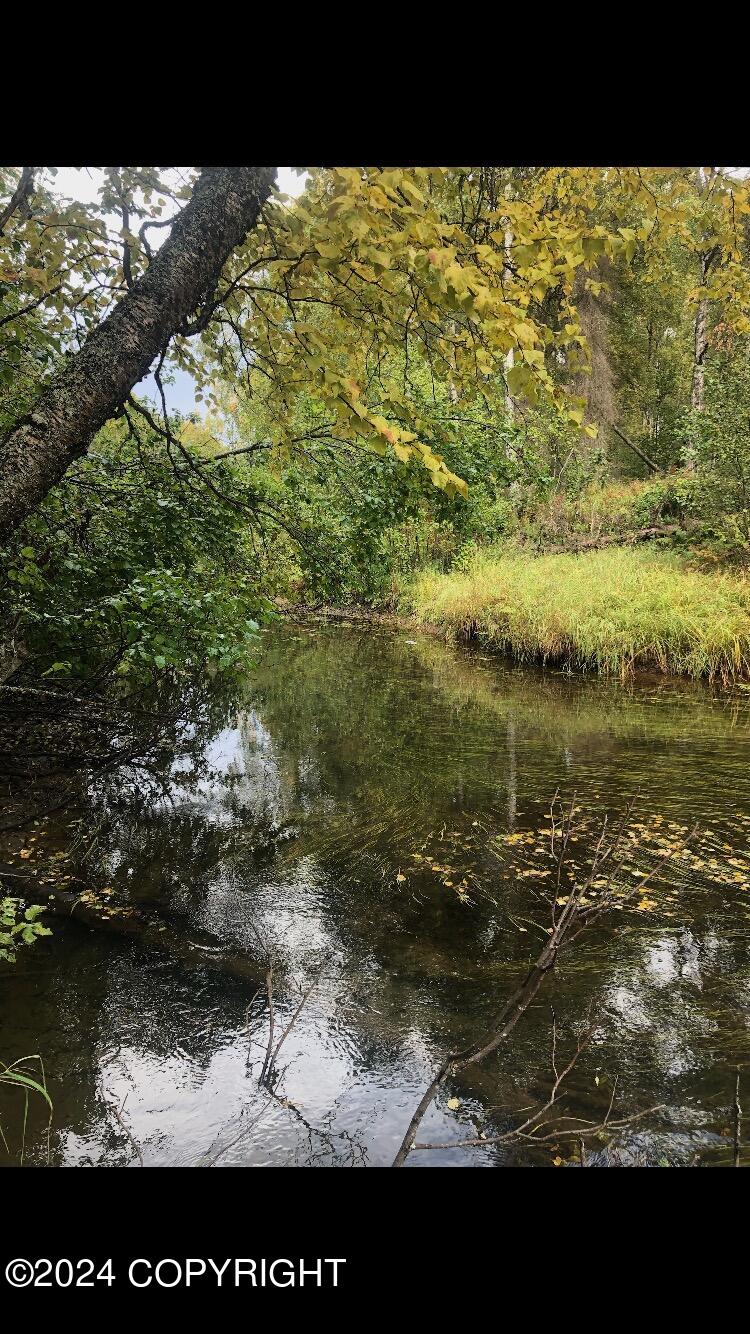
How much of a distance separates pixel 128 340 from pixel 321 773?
5.21 m

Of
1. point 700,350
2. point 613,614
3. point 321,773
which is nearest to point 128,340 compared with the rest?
point 321,773

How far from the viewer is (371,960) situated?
13.4 ft

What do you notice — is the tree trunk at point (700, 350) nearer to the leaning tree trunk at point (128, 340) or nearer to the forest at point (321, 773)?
the forest at point (321, 773)

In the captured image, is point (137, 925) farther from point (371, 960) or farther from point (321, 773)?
point (321, 773)

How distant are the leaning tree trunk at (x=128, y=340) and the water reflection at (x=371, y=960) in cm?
242

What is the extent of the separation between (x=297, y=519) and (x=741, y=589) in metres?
8.93

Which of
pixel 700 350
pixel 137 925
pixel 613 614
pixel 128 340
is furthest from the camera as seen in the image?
pixel 700 350

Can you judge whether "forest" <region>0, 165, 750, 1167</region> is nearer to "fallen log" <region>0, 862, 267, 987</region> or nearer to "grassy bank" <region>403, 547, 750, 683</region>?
"fallen log" <region>0, 862, 267, 987</region>

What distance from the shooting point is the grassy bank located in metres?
10.9

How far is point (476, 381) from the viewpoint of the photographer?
3764 mm

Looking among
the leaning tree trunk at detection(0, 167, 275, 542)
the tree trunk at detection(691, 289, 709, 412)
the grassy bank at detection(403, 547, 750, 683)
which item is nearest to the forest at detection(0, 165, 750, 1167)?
the leaning tree trunk at detection(0, 167, 275, 542)

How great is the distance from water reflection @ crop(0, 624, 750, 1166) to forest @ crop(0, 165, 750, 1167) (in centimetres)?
2

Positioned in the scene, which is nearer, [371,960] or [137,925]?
[371,960]
